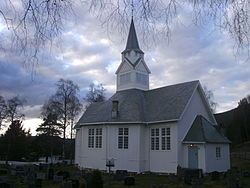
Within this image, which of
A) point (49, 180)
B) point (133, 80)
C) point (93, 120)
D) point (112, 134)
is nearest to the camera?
point (49, 180)

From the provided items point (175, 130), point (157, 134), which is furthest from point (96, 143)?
point (175, 130)

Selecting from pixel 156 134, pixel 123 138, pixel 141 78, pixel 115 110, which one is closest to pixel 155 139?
pixel 156 134

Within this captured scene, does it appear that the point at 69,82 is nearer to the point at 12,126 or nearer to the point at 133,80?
the point at 12,126

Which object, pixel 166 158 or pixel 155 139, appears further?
pixel 155 139

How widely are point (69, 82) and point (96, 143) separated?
24340 mm

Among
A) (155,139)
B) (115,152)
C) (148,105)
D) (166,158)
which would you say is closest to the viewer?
(166,158)

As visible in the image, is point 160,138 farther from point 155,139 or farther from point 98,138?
point 98,138

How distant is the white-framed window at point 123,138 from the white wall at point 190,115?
544cm

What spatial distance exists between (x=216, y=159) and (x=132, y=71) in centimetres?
1447

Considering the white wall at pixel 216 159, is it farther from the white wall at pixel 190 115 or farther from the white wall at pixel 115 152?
the white wall at pixel 115 152

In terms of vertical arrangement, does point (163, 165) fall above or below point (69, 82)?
below

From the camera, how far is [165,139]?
106ft

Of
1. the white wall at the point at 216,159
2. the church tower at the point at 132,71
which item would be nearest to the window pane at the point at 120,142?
the church tower at the point at 132,71

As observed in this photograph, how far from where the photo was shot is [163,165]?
3172cm
